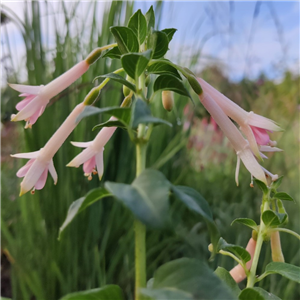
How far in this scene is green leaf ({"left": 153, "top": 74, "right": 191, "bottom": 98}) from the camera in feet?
0.74

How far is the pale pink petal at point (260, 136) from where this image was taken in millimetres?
312

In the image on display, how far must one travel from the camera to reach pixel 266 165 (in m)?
1.07

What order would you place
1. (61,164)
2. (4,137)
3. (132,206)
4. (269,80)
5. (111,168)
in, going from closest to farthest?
(132,206) < (61,164) < (111,168) < (269,80) < (4,137)

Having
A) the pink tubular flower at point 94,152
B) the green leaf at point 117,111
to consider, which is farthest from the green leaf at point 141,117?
the pink tubular flower at point 94,152

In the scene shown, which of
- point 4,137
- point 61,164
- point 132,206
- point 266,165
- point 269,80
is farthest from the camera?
point 4,137

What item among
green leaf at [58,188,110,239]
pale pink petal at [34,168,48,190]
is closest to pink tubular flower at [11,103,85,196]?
pale pink petal at [34,168,48,190]

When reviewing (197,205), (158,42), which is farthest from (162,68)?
(197,205)

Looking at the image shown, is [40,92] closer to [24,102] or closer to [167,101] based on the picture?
[24,102]

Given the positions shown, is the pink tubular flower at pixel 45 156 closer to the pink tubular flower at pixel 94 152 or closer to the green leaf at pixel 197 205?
the pink tubular flower at pixel 94 152

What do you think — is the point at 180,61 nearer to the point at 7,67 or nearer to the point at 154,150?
the point at 154,150

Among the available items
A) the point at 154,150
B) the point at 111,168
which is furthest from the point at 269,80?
the point at 111,168

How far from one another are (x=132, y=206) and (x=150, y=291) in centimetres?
5

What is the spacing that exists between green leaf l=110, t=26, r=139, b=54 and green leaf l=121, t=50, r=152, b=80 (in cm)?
3

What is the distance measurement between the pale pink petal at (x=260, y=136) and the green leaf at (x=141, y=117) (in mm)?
163
